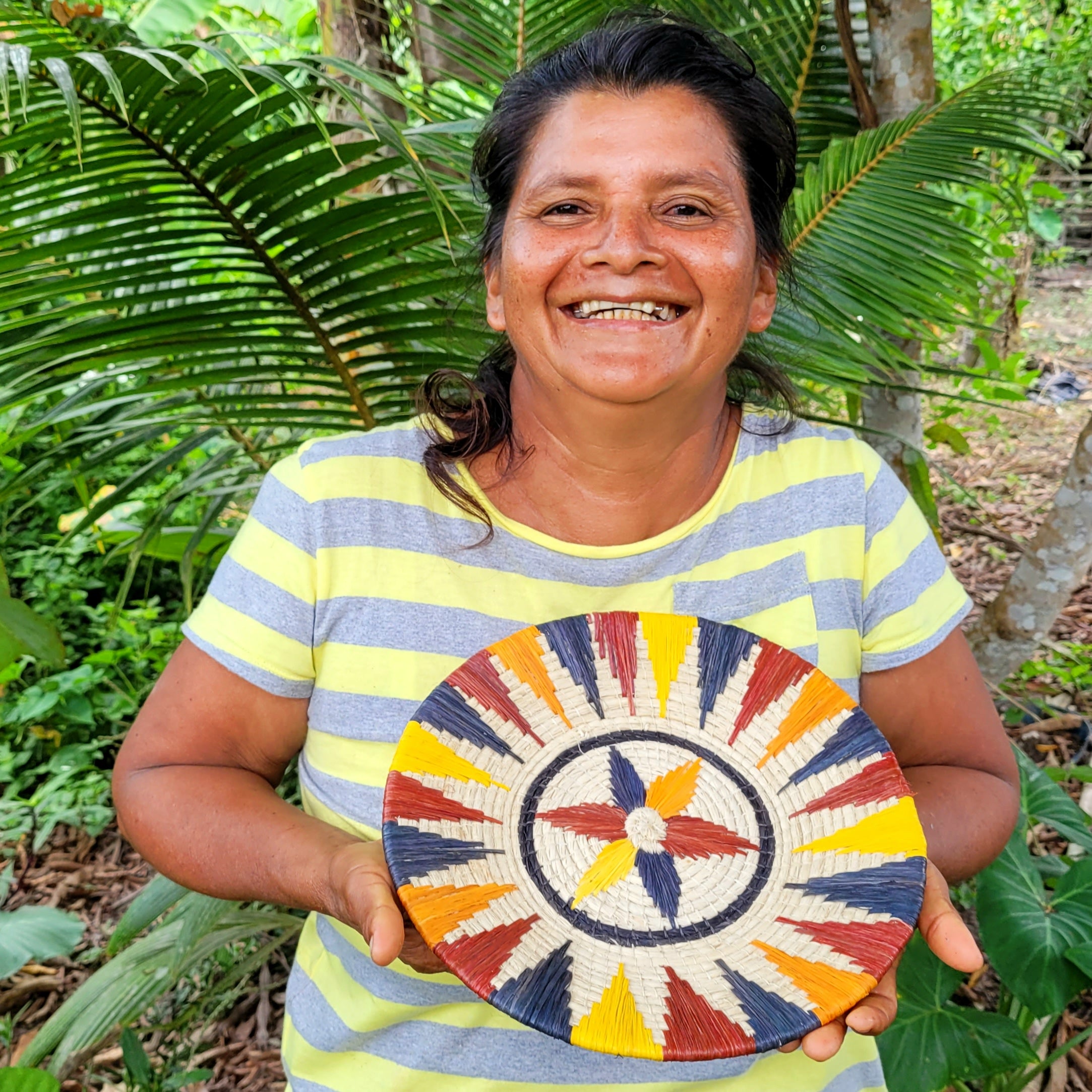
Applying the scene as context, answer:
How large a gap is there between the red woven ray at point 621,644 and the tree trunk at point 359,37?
5.16 ft

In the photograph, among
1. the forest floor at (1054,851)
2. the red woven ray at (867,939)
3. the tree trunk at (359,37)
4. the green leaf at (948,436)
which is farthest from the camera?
the green leaf at (948,436)

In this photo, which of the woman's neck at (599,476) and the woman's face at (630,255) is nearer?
the woman's face at (630,255)

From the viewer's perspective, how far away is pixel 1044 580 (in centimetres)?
228

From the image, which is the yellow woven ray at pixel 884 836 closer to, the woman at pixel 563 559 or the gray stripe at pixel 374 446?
the woman at pixel 563 559

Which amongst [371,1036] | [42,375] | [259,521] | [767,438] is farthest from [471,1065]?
[42,375]

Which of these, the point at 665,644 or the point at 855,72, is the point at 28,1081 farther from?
the point at 855,72

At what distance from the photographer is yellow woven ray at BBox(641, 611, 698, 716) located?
45.1 inches

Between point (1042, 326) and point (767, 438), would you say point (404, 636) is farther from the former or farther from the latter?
point (1042, 326)

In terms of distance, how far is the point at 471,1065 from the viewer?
1.08m

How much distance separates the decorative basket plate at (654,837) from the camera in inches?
35.4

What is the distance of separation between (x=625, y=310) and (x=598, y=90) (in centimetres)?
26

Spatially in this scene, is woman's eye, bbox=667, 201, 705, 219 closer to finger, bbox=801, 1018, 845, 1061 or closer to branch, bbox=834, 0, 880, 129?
finger, bbox=801, 1018, 845, 1061

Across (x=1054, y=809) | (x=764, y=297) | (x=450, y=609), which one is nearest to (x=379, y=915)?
(x=450, y=609)

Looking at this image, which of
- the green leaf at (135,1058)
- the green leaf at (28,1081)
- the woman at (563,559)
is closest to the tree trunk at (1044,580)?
the woman at (563,559)
